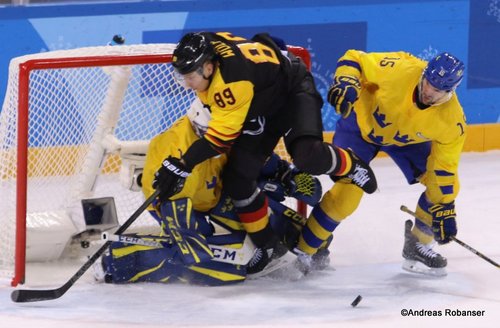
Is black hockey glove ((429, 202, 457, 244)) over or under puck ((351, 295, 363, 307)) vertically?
over

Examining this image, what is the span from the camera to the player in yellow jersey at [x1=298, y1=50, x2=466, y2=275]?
13.6 ft

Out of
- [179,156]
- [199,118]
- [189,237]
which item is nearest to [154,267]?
[189,237]

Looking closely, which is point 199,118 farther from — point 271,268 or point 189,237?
point 271,268

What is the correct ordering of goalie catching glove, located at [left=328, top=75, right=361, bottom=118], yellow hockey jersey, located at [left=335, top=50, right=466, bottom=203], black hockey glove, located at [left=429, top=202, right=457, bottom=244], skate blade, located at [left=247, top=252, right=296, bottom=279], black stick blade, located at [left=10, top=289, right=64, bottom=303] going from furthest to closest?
skate blade, located at [left=247, top=252, right=296, bottom=279] → black hockey glove, located at [left=429, top=202, right=457, bottom=244] → yellow hockey jersey, located at [left=335, top=50, right=466, bottom=203] → goalie catching glove, located at [left=328, top=75, right=361, bottom=118] → black stick blade, located at [left=10, top=289, right=64, bottom=303]

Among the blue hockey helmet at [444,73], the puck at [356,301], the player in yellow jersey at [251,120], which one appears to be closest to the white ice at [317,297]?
the puck at [356,301]

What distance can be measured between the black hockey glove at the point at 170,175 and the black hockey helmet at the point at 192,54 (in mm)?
299

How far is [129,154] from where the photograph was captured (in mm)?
4566

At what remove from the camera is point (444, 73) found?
4039 mm

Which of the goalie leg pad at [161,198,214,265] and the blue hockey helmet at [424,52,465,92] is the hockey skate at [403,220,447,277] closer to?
the blue hockey helmet at [424,52,465,92]

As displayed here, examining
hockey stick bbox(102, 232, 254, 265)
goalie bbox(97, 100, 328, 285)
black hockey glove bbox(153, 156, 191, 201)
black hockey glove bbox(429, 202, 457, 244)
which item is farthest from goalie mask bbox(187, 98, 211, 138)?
black hockey glove bbox(429, 202, 457, 244)

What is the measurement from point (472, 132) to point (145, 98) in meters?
→ 2.11

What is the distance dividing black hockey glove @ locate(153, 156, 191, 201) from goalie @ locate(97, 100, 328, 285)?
138 millimetres

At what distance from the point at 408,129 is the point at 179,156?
2.63 feet

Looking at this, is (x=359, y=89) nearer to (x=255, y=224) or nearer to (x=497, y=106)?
(x=255, y=224)
